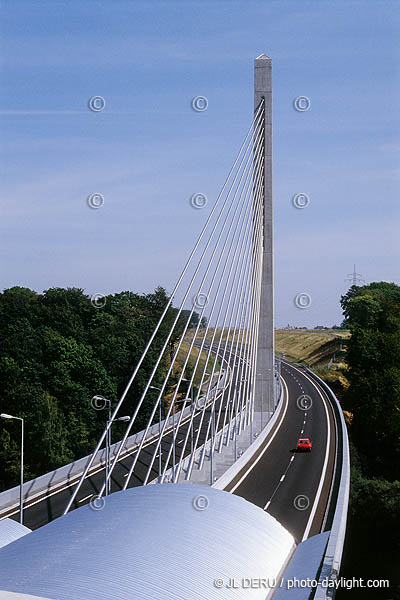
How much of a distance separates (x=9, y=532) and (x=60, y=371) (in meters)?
35.1

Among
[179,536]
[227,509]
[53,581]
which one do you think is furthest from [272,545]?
[53,581]

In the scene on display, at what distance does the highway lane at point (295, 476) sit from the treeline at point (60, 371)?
15.1m

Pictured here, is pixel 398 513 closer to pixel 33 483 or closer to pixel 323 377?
pixel 33 483

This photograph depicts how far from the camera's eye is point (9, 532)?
72.6ft

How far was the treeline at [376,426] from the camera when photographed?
45000mm

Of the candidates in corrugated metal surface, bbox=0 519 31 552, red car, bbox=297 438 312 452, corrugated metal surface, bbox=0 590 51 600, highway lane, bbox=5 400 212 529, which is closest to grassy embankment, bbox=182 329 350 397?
red car, bbox=297 438 312 452

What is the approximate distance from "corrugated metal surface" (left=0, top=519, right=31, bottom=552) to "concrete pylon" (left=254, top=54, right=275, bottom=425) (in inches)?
1133

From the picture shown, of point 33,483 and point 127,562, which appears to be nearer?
point 127,562

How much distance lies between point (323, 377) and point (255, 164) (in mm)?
54469

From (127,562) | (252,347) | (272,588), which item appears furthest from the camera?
(252,347)

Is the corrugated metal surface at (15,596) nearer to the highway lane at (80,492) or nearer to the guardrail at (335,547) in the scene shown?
the guardrail at (335,547)

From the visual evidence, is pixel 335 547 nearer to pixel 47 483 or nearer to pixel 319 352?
pixel 47 483

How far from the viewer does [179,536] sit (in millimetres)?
16844

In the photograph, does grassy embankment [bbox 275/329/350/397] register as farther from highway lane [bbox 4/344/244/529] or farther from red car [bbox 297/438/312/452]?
highway lane [bbox 4/344/244/529]
